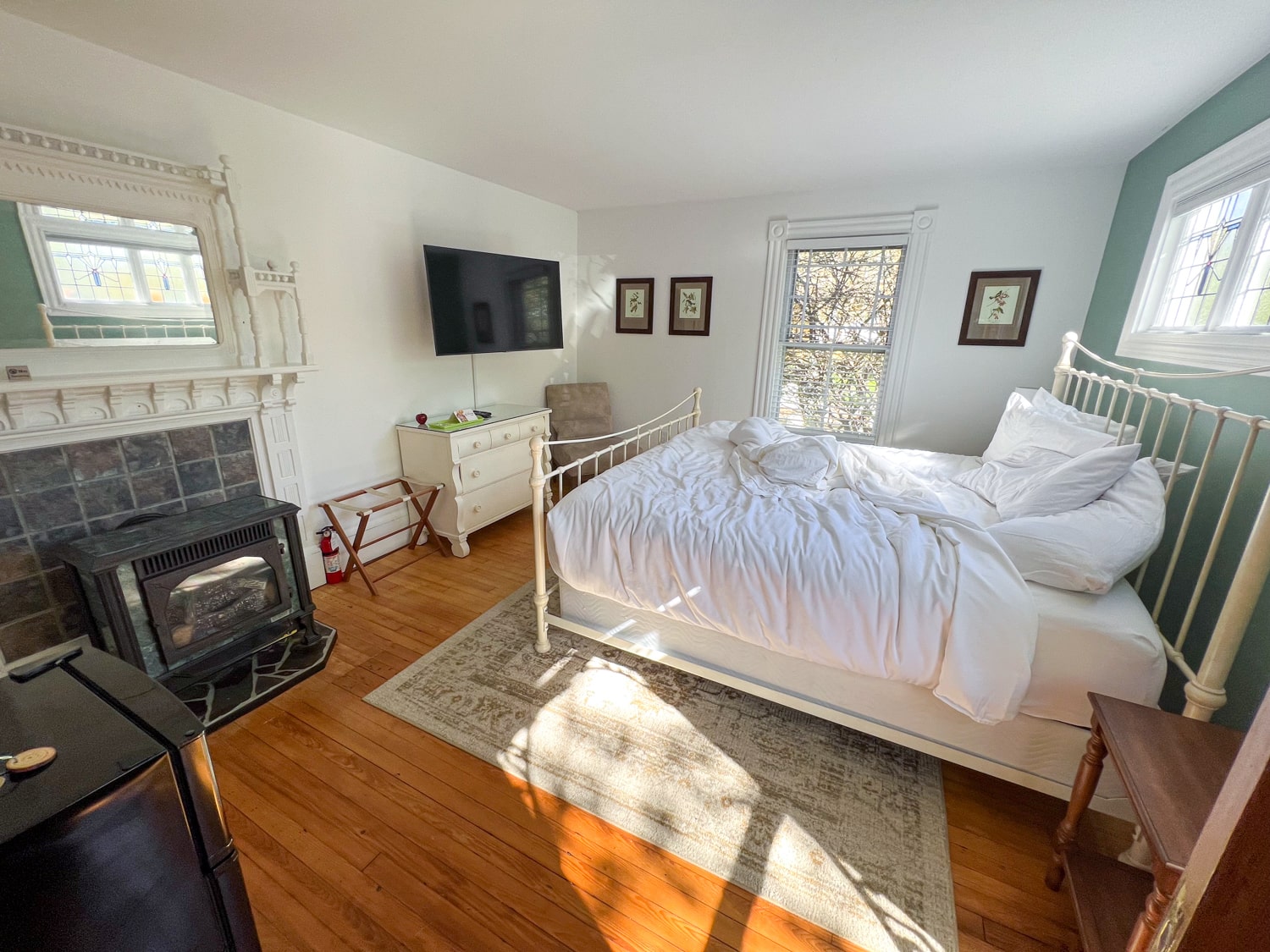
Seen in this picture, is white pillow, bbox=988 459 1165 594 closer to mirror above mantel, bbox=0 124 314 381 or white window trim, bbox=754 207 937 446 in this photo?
white window trim, bbox=754 207 937 446

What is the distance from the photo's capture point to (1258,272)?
1.82m

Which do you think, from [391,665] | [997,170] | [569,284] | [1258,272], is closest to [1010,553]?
[1258,272]

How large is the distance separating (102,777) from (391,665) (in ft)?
5.66

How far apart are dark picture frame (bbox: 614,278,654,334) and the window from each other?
3.01 meters

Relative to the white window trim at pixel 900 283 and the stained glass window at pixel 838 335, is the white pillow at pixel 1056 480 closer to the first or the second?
the white window trim at pixel 900 283

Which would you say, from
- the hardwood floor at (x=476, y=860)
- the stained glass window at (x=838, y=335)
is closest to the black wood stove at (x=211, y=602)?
the hardwood floor at (x=476, y=860)

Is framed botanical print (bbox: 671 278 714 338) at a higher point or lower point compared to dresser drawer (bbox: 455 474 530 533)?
higher

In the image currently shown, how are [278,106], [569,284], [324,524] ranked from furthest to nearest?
[569,284] → [324,524] → [278,106]

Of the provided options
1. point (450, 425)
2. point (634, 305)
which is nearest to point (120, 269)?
point (450, 425)

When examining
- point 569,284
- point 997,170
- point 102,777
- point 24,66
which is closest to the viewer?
point 102,777

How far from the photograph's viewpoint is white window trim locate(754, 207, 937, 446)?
11.3 feet

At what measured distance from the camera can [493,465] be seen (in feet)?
11.0

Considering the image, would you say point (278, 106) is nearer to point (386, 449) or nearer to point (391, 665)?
point (386, 449)

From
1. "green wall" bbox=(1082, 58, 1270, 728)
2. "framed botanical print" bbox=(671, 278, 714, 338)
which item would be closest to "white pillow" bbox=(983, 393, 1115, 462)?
"green wall" bbox=(1082, 58, 1270, 728)
